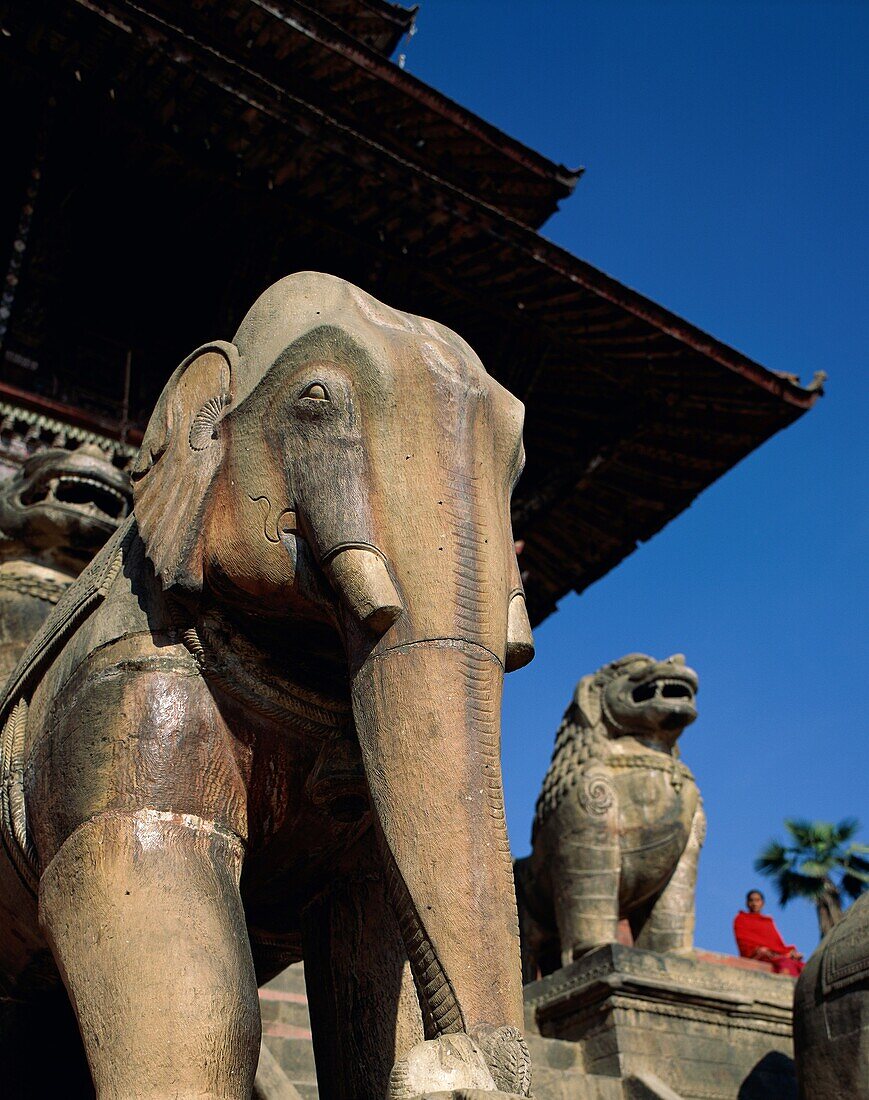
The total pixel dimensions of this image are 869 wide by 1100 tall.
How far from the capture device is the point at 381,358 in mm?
2875

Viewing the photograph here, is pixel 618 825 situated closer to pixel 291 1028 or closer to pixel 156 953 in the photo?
pixel 291 1028

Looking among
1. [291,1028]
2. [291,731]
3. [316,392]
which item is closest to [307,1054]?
[291,1028]

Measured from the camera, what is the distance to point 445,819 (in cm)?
239

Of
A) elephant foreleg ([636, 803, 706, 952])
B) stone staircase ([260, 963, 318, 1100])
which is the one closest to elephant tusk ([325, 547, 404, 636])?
stone staircase ([260, 963, 318, 1100])

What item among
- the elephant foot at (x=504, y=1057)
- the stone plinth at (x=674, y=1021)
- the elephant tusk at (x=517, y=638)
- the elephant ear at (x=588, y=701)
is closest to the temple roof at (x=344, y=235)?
the elephant ear at (x=588, y=701)

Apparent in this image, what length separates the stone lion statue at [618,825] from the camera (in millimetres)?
6820

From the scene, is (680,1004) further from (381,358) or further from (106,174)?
(106,174)

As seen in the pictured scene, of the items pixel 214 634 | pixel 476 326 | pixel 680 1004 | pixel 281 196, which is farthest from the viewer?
pixel 476 326

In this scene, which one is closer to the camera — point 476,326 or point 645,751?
point 645,751

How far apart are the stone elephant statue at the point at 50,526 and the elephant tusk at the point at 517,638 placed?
304cm

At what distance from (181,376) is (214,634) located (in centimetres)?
72

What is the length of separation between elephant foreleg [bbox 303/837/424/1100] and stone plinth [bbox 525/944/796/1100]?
313 centimetres

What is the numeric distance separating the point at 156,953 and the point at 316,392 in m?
1.17

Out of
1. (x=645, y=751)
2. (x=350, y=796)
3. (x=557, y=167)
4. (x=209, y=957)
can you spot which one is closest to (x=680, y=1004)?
(x=645, y=751)
